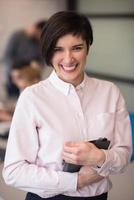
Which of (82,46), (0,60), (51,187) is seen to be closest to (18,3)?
(0,60)

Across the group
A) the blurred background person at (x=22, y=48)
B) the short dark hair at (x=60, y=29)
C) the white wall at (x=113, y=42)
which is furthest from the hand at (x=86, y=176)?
the white wall at (x=113, y=42)

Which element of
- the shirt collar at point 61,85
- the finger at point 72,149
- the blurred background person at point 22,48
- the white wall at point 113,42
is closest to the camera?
the finger at point 72,149

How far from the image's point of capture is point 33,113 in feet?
3.34

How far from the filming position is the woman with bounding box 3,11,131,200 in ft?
3.28

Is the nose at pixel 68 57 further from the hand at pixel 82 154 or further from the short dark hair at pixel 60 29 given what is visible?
the hand at pixel 82 154

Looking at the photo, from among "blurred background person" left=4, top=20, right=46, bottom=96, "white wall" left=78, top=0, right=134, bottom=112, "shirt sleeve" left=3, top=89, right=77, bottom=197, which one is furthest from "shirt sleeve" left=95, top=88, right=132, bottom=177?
"white wall" left=78, top=0, right=134, bottom=112

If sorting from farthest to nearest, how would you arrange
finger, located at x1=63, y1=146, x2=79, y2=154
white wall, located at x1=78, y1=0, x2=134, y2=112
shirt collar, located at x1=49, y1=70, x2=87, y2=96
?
white wall, located at x1=78, y1=0, x2=134, y2=112
shirt collar, located at x1=49, y1=70, x2=87, y2=96
finger, located at x1=63, y1=146, x2=79, y2=154

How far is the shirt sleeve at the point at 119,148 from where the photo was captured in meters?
1.03

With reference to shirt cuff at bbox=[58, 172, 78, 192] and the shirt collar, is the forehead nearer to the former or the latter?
the shirt collar

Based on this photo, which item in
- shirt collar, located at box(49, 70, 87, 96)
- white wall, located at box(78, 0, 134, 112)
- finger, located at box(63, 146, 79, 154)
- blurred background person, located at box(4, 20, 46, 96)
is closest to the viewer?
finger, located at box(63, 146, 79, 154)

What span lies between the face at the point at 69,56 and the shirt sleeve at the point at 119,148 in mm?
201

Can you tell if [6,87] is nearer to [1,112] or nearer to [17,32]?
[1,112]

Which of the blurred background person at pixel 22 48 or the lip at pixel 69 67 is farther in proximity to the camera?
the blurred background person at pixel 22 48

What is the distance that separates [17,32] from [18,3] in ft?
0.67
